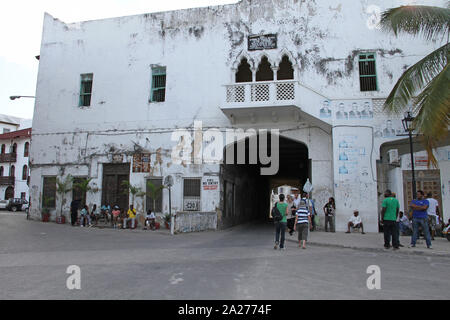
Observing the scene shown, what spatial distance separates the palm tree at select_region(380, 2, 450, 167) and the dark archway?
25.0 ft

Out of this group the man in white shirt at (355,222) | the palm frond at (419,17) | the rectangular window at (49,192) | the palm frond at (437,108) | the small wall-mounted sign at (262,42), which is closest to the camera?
the palm frond at (437,108)

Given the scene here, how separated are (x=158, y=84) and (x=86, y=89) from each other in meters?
4.63

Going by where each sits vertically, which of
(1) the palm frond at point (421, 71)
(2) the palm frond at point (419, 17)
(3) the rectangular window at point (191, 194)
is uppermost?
(2) the palm frond at point (419, 17)

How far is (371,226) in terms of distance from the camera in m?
15.1

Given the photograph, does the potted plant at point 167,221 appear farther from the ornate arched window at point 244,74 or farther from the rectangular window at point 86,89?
the rectangular window at point 86,89

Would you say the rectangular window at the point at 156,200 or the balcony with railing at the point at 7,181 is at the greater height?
the balcony with railing at the point at 7,181

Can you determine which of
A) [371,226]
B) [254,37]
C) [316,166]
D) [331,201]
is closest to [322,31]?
[254,37]

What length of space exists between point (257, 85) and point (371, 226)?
7.93 meters

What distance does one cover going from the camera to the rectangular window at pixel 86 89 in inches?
801

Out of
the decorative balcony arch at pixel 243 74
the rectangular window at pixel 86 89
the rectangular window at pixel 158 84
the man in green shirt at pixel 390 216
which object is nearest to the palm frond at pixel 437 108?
the man in green shirt at pixel 390 216

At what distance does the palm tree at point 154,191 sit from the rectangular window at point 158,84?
4589 millimetres

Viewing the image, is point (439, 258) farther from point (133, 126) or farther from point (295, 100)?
point (133, 126)

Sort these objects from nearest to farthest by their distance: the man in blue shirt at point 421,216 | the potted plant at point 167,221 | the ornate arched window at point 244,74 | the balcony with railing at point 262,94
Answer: the man in blue shirt at point 421,216 → the balcony with railing at point 262,94 → the potted plant at point 167,221 → the ornate arched window at point 244,74
